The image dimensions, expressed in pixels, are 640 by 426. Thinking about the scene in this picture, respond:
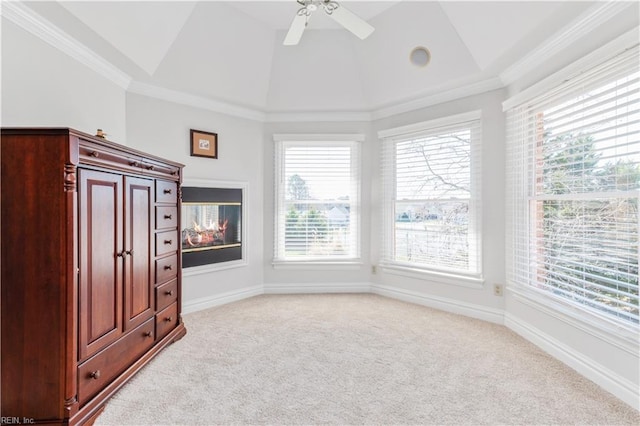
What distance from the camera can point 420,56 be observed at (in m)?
3.36

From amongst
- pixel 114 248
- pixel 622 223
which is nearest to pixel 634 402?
pixel 622 223

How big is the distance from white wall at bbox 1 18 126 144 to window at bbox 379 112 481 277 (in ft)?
9.97

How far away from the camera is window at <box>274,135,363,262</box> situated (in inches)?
171

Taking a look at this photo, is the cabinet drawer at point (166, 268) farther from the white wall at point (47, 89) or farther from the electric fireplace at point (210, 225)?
the white wall at point (47, 89)

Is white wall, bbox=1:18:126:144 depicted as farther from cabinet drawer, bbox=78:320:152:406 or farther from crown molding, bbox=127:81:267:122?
cabinet drawer, bbox=78:320:152:406

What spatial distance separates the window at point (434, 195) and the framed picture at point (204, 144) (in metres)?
2.07

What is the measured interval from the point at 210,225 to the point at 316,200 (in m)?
1.38

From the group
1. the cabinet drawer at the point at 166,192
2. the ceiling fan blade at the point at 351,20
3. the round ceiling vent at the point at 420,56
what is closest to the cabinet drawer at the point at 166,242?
the cabinet drawer at the point at 166,192

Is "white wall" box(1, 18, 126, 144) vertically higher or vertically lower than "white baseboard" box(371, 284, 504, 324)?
higher

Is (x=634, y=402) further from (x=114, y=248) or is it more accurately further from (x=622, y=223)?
(x=114, y=248)

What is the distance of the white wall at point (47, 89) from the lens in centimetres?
217

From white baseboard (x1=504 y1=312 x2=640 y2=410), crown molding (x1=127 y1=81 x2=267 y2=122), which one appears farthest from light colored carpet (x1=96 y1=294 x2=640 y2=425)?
crown molding (x1=127 y1=81 x2=267 y2=122)

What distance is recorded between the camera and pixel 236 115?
408 centimetres

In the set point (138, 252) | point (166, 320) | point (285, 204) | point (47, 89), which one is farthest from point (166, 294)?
point (285, 204)
